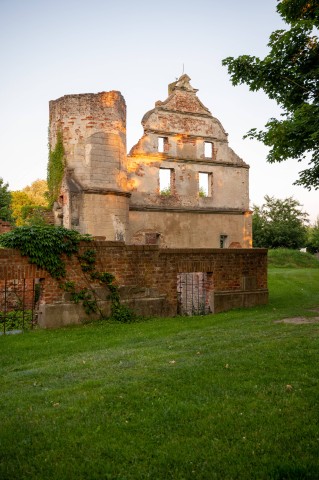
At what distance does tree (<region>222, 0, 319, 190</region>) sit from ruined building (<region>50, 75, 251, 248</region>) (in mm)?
8146

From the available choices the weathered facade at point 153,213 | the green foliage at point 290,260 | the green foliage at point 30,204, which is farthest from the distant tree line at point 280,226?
the green foliage at point 30,204

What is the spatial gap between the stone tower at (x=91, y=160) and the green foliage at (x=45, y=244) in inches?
305

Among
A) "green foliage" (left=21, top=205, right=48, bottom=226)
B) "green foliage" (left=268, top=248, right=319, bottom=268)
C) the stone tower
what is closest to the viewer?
the stone tower

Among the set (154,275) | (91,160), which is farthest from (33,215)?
(154,275)

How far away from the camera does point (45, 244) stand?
10.1 m

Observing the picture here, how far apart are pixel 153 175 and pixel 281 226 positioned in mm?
19094

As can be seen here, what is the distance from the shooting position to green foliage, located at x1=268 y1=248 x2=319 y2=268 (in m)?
30.2

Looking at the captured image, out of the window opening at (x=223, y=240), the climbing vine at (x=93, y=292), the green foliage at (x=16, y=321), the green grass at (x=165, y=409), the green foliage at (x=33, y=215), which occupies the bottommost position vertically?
the green foliage at (x=16, y=321)

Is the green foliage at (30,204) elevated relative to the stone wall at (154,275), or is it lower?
elevated

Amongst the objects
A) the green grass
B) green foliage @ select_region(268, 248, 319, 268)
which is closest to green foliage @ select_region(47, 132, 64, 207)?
the green grass

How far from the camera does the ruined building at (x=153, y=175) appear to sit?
1852 centimetres

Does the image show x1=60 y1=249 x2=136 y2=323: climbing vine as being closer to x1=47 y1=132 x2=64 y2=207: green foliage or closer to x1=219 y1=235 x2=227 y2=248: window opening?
x1=47 y1=132 x2=64 y2=207: green foliage

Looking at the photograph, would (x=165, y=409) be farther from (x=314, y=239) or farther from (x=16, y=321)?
(x=314, y=239)

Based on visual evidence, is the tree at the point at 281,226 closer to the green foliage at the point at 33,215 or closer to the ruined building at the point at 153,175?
the ruined building at the point at 153,175
